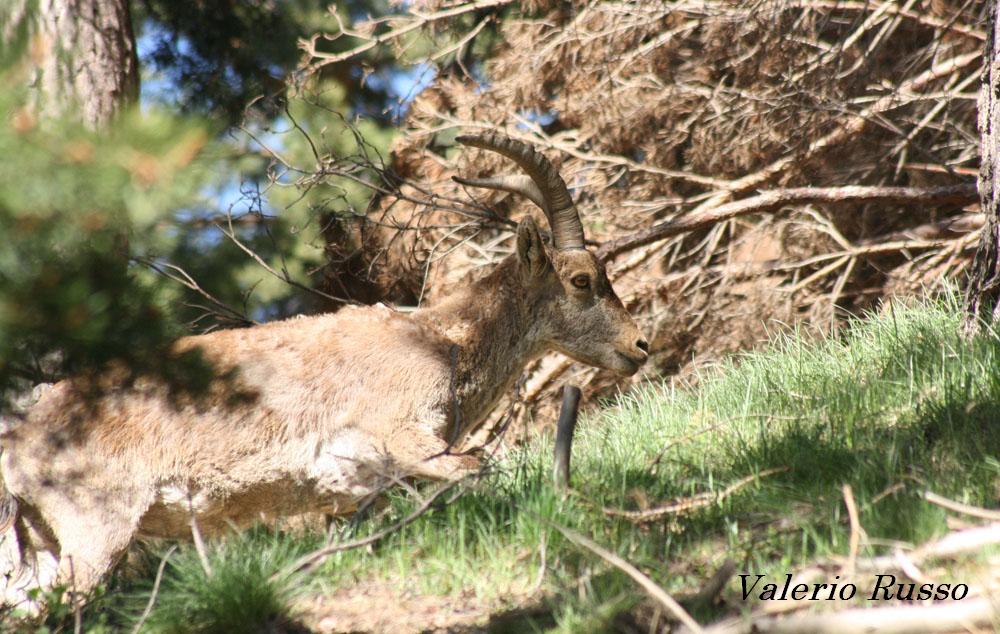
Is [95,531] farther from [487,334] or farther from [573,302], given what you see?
[573,302]

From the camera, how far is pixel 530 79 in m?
10.1

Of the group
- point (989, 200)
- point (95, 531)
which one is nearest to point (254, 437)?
point (95, 531)

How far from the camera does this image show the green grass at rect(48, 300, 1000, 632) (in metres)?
4.10

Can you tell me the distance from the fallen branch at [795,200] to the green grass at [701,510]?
2.29 meters

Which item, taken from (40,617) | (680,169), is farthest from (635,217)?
(40,617)

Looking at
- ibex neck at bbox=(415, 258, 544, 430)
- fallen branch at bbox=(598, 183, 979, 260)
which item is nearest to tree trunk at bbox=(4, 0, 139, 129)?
ibex neck at bbox=(415, 258, 544, 430)

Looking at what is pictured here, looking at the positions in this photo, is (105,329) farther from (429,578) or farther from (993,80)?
(993,80)

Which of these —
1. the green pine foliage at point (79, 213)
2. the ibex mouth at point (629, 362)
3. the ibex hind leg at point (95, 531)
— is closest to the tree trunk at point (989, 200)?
the ibex mouth at point (629, 362)

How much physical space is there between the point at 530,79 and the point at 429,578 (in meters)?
6.64

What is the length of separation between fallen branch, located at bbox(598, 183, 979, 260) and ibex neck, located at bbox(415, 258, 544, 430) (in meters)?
1.56

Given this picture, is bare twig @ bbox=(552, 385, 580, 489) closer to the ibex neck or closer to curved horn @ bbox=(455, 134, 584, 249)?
the ibex neck

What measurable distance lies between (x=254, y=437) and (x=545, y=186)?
2620 mm

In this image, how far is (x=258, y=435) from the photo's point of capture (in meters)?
5.87

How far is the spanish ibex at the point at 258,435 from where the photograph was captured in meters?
5.64
